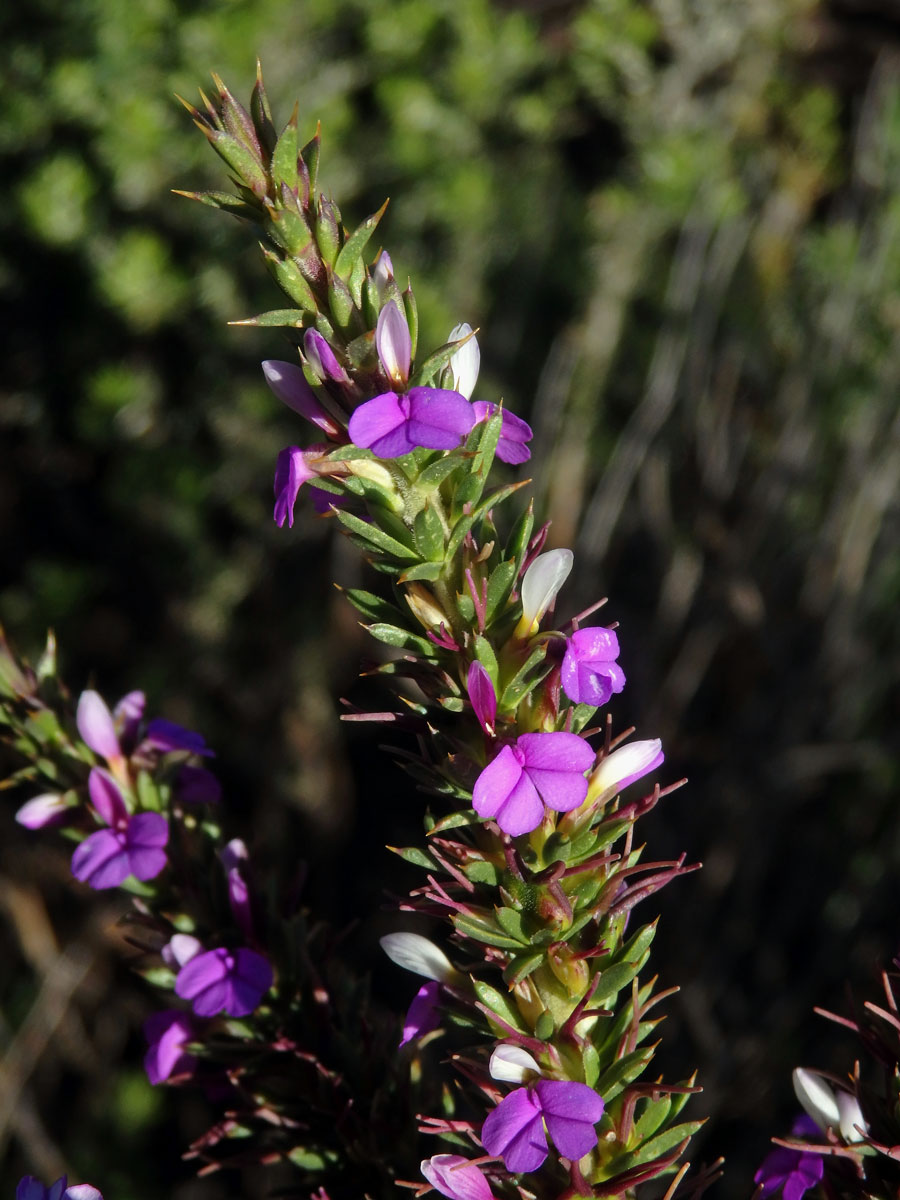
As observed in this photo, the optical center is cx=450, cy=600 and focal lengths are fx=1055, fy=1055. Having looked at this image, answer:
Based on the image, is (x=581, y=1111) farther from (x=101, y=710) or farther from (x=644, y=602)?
(x=644, y=602)

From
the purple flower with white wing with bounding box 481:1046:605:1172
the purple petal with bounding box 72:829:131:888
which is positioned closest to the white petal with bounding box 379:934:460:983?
the purple flower with white wing with bounding box 481:1046:605:1172

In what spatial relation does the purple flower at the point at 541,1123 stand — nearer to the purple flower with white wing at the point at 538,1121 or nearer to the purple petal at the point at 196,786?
the purple flower with white wing at the point at 538,1121

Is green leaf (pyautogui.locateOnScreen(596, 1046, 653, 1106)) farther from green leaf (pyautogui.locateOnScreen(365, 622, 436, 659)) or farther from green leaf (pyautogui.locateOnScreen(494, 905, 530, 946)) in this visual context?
green leaf (pyautogui.locateOnScreen(365, 622, 436, 659))

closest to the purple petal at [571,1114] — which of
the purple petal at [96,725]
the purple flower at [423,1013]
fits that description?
the purple flower at [423,1013]

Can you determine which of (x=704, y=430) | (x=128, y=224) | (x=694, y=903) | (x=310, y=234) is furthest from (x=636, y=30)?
(x=310, y=234)

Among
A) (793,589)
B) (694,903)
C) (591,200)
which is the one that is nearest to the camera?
(694,903)

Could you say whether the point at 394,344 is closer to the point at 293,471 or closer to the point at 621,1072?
the point at 293,471

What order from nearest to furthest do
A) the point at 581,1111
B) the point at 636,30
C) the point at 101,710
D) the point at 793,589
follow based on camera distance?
the point at 581,1111 < the point at 101,710 < the point at 793,589 < the point at 636,30

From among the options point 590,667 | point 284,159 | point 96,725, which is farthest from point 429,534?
point 96,725
